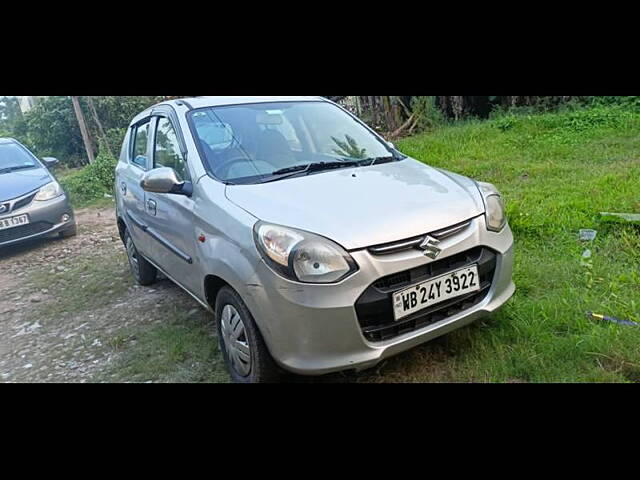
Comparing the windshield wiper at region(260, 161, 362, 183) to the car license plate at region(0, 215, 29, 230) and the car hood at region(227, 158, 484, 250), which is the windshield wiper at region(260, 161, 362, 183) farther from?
the car license plate at region(0, 215, 29, 230)

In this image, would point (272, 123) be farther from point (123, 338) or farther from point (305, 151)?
point (123, 338)

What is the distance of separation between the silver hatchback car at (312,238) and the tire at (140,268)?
98cm

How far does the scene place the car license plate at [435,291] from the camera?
212 cm

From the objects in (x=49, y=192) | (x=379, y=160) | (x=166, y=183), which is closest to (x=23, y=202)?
(x=49, y=192)

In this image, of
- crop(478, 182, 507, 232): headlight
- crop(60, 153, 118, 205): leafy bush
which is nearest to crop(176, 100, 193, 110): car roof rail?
crop(478, 182, 507, 232): headlight

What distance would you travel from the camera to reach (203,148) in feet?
9.49

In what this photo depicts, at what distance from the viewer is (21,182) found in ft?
19.4

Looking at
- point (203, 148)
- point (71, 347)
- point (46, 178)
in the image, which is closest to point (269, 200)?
point (203, 148)

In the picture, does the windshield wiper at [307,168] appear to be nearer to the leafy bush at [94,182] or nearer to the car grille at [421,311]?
the car grille at [421,311]

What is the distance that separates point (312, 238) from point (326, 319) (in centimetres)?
36

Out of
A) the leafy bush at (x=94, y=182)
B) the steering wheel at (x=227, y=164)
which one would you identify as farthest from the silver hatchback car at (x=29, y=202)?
the steering wheel at (x=227, y=164)

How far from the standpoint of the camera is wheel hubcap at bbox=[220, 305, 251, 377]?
94.5 inches
